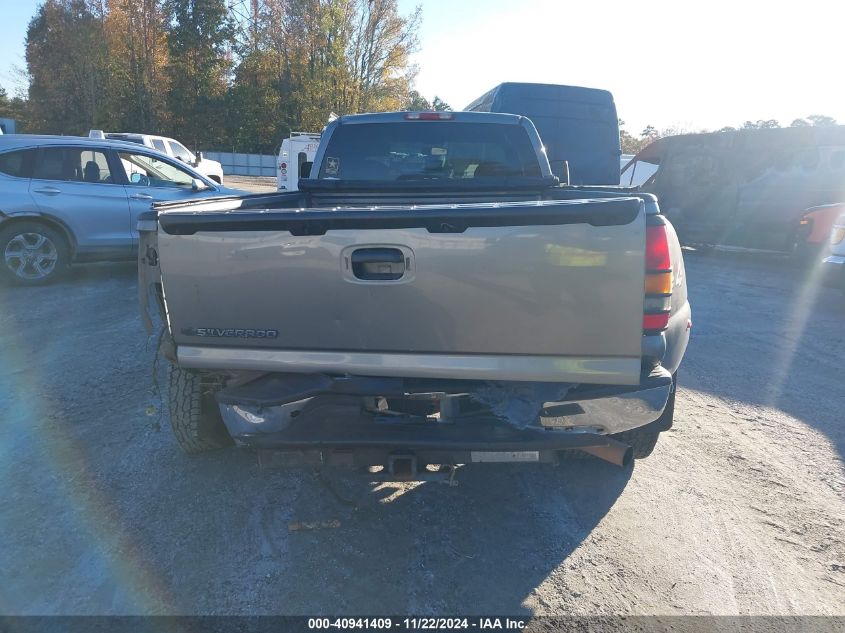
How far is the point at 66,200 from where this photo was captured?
7.98 metres

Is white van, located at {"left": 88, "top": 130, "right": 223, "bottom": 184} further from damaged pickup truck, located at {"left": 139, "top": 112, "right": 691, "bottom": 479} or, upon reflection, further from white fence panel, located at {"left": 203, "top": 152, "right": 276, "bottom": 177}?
damaged pickup truck, located at {"left": 139, "top": 112, "right": 691, "bottom": 479}

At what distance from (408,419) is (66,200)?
7239mm

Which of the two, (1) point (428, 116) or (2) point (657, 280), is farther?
(1) point (428, 116)

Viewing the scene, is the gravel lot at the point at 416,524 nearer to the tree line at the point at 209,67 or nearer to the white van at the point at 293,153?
the white van at the point at 293,153

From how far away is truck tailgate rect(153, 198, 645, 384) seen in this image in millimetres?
2490

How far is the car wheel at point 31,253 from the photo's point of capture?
7781 millimetres

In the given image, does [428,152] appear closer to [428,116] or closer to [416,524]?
[428,116]

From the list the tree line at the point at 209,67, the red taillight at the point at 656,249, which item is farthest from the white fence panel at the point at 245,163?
the red taillight at the point at 656,249

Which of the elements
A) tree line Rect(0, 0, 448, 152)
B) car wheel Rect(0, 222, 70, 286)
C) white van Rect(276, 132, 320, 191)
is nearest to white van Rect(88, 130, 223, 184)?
white van Rect(276, 132, 320, 191)

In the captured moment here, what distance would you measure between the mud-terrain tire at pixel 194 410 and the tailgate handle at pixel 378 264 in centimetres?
114

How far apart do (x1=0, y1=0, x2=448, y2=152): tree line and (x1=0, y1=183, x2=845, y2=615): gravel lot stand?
1374 inches

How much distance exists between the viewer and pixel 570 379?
2.61m

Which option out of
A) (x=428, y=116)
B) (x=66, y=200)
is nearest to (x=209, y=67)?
(x=66, y=200)

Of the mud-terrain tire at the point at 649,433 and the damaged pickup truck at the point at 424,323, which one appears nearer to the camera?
the damaged pickup truck at the point at 424,323
